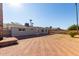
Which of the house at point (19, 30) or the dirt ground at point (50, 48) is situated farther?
the house at point (19, 30)

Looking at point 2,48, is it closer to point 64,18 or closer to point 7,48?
point 7,48

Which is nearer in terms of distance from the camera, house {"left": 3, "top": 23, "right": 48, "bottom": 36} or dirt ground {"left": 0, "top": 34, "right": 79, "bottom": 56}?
dirt ground {"left": 0, "top": 34, "right": 79, "bottom": 56}

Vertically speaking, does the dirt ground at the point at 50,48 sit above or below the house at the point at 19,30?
below

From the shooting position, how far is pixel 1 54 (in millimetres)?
6918

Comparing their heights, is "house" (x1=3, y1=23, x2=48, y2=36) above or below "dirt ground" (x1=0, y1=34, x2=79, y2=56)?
above

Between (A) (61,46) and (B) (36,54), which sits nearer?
(B) (36,54)

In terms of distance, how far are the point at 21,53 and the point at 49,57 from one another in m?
1.08

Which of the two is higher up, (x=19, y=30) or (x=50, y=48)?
(x=19, y=30)

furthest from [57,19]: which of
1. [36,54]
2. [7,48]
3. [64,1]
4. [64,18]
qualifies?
[7,48]

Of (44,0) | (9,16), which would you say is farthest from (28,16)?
(44,0)

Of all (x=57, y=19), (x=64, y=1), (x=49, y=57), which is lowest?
(x=49, y=57)

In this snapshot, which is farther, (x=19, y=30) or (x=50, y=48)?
(x=19, y=30)

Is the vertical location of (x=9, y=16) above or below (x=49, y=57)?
above

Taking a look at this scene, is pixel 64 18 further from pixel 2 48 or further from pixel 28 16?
pixel 2 48
